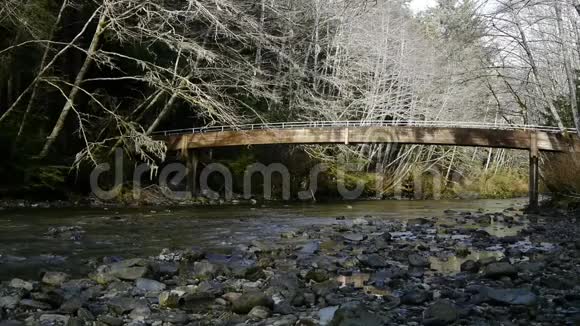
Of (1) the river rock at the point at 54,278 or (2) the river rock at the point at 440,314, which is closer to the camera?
(2) the river rock at the point at 440,314

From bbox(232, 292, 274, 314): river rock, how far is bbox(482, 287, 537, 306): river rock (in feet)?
6.74

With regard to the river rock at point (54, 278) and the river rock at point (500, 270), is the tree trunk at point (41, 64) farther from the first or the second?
the river rock at point (500, 270)

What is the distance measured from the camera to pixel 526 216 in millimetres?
15789

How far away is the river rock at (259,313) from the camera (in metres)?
5.04

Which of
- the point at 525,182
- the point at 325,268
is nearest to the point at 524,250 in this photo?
the point at 325,268

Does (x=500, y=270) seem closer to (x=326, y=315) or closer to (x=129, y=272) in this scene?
(x=326, y=315)

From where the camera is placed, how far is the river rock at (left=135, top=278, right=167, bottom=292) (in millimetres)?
6137

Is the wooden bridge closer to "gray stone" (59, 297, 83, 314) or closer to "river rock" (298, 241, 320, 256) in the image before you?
"river rock" (298, 241, 320, 256)

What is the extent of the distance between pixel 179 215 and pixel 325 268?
30.0 feet

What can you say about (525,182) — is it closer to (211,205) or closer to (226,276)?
(211,205)

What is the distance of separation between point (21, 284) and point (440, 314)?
4.32 metres

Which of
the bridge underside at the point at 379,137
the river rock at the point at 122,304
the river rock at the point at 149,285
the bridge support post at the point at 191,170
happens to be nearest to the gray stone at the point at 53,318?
the river rock at the point at 122,304
